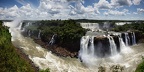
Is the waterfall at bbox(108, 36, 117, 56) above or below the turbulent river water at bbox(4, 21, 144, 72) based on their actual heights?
above

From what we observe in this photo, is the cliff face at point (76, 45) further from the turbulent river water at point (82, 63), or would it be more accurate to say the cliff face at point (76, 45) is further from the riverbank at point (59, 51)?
the turbulent river water at point (82, 63)

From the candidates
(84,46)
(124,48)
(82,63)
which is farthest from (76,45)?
(124,48)

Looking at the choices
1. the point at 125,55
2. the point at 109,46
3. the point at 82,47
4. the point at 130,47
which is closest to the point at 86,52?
the point at 82,47

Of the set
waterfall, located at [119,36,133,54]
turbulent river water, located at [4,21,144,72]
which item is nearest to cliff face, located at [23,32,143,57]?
waterfall, located at [119,36,133,54]

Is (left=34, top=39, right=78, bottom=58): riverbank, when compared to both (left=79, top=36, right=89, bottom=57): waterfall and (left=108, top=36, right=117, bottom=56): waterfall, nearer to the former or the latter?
(left=79, top=36, right=89, bottom=57): waterfall

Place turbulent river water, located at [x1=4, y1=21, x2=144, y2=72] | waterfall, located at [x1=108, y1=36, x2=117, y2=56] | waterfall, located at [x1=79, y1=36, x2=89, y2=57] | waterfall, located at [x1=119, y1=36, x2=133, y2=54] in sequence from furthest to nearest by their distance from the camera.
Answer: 1. waterfall, located at [x1=119, y1=36, x2=133, y2=54]
2. waterfall, located at [x1=108, y1=36, x2=117, y2=56]
3. waterfall, located at [x1=79, y1=36, x2=89, y2=57]
4. turbulent river water, located at [x1=4, y1=21, x2=144, y2=72]

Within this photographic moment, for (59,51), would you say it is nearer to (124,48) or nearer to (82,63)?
(82,63)

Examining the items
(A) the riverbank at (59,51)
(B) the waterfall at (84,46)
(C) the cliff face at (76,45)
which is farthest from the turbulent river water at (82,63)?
(B) the waterfall at (84,46)

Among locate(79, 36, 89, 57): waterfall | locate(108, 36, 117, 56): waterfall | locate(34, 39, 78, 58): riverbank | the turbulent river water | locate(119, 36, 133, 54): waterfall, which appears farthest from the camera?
locate(119, 36, 133, 54): waterfall

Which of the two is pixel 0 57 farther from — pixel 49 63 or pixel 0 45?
pixel 49 63

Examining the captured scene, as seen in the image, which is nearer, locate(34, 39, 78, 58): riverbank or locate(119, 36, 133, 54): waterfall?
locate(34, 39, 78, 58): riverbank

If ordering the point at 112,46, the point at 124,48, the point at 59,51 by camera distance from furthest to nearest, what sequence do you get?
the point at 124,48
the point at 59,51
the point at 112,46
